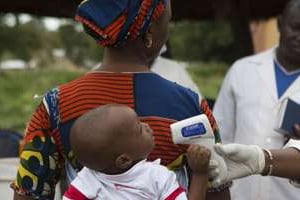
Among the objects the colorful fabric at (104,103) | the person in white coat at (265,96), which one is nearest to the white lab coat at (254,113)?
the person in white coat at (265,96)

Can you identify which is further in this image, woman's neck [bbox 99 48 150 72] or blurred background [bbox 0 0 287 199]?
blurred background [bbox 0 0 287 199]

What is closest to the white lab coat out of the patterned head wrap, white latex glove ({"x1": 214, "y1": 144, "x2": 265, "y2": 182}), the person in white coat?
the person in white coat

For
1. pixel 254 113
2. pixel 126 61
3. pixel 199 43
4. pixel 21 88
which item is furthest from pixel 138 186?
pixel 199 43

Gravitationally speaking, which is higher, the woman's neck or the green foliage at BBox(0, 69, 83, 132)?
the woman's neck

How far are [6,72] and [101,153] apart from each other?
69.3ft

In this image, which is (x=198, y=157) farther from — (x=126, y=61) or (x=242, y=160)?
(x=126, y=61)

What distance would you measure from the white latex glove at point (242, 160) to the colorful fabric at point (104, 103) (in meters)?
0.14

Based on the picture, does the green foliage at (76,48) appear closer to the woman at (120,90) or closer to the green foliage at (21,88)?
the green foliage at (21,88)

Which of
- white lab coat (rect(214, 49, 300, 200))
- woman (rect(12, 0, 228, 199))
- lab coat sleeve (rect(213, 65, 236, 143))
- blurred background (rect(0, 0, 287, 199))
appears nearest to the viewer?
woman (rect(12, 0, 228, 199))

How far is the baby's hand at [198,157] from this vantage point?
1655mm

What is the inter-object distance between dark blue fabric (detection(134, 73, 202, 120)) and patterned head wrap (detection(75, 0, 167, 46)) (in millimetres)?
116

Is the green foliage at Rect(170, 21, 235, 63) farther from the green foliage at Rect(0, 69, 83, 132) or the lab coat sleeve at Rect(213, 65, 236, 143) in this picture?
the lab coat sleeve at Rect(213, 65, 236, 143)

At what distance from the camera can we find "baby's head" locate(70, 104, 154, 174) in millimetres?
1572

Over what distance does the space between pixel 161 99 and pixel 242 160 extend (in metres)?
0.29
